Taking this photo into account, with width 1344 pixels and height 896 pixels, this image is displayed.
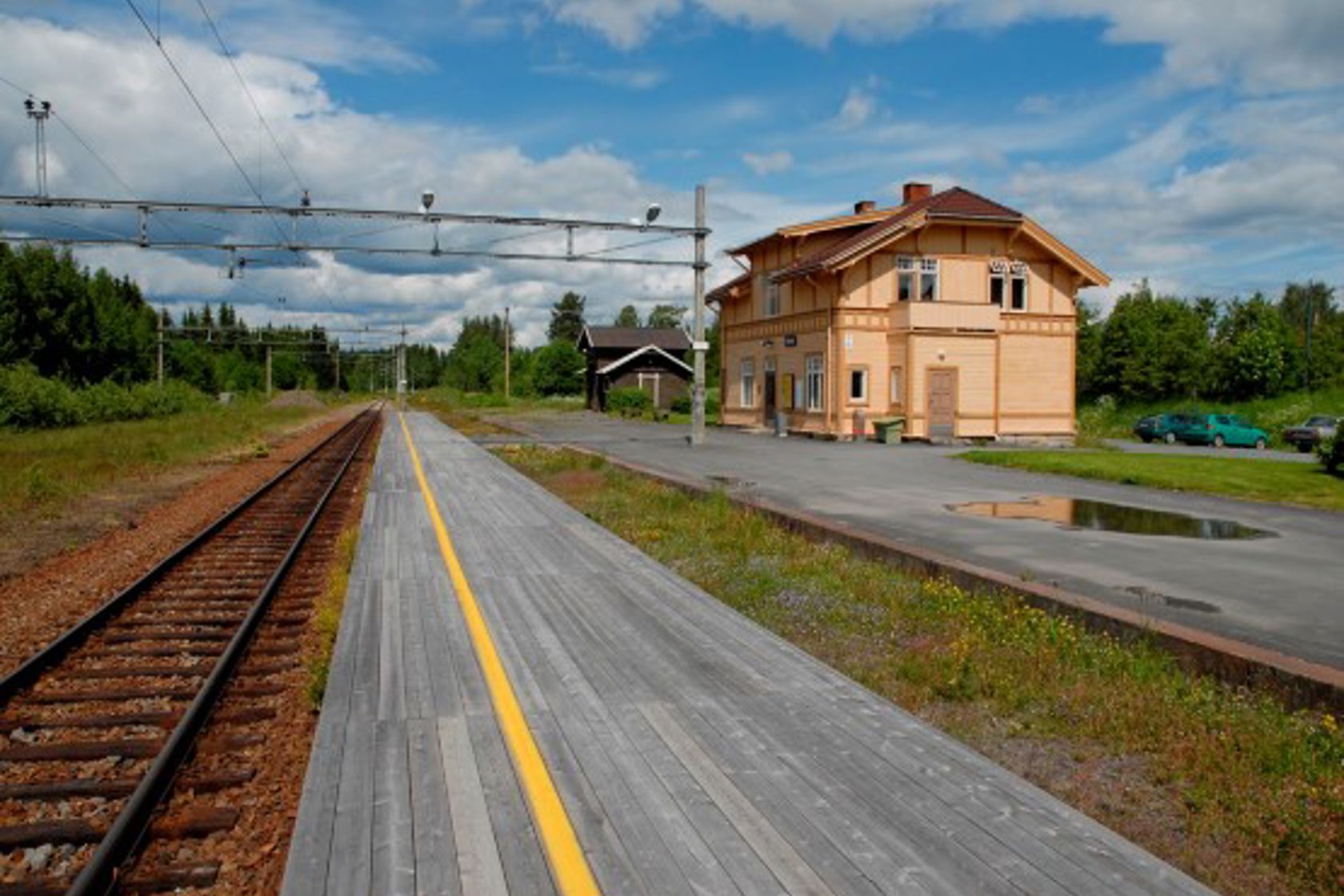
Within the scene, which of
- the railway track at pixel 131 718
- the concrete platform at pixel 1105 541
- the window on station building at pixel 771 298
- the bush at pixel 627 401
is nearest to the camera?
the railway track at pixel 131 718

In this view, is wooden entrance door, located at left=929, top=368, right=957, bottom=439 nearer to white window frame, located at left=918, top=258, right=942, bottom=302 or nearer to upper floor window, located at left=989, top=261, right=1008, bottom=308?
white window frame, located at left=918, top=258, right=942, bottom=302

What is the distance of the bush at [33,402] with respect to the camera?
3831cm

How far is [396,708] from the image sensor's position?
6055 mm

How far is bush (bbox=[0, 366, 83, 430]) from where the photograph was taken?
38312mm

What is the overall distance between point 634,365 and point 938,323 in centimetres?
3483

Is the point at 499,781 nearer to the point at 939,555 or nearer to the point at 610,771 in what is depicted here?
the point at 610,771

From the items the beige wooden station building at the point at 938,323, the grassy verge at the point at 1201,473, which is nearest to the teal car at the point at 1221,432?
the beige wooden station building at the point at 938,323

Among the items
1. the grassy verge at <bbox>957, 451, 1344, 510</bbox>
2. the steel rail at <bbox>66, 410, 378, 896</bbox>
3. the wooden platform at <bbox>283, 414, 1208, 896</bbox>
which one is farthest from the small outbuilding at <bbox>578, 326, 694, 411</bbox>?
the wooden platform at <bbox>283, 414, 1208, 896</bbox>

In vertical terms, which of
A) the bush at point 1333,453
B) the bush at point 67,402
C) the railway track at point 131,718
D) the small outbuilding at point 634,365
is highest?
the small outbuilding at point 634,365

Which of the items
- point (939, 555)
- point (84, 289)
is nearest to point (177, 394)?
point (84, 289)

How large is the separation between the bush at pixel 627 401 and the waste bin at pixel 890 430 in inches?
1109

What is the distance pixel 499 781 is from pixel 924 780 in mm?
2064

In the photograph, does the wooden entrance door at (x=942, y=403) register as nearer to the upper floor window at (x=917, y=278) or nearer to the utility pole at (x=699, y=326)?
the upper floor window at (x=917, y=278)

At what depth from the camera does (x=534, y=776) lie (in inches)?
197
